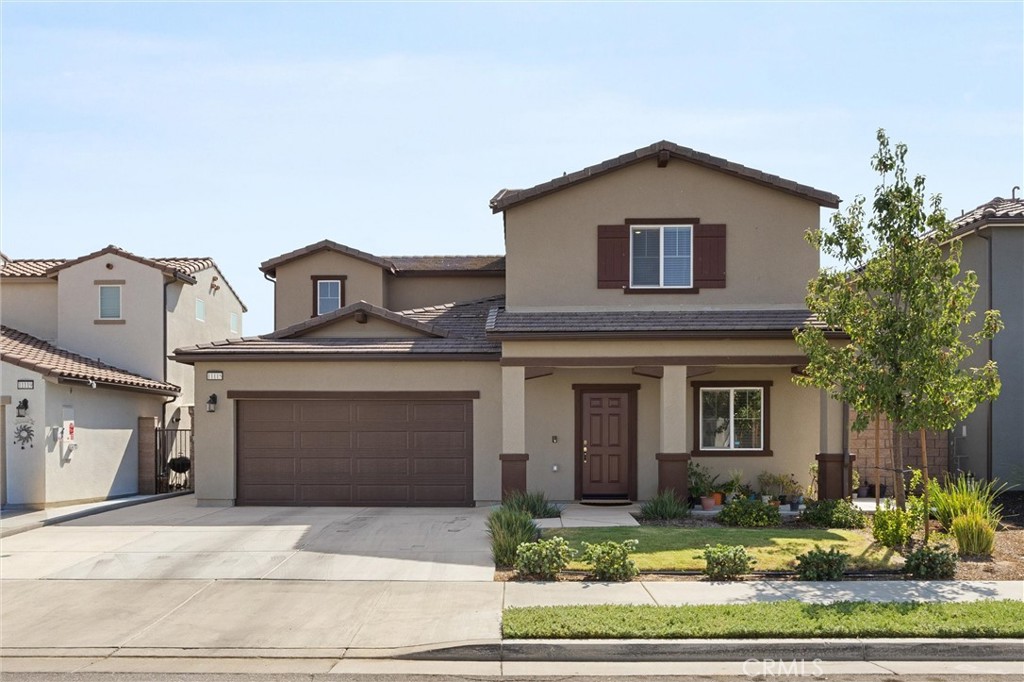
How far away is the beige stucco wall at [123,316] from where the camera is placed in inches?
912

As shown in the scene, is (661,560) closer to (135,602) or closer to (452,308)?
(135,602)

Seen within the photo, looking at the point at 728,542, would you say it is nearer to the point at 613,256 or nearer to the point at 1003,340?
the point at 613,256

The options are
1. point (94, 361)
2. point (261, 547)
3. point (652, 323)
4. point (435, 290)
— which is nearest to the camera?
point (261, 547)

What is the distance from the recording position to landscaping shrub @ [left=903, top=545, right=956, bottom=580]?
10.9 m

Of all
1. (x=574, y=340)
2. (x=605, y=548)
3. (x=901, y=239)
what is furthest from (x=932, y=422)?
(x=574, y=340)

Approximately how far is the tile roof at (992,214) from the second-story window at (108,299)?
20.5 metres

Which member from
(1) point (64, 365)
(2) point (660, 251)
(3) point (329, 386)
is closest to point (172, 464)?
(1) point (64, 365)

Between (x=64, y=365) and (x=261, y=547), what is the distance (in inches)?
374

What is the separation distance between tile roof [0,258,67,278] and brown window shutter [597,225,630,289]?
15.7m

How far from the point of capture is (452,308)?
20.7m

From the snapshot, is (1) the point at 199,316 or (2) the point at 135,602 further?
(1) the point at 199,316

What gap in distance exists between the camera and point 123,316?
23.2m

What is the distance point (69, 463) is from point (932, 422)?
17167 millimetres

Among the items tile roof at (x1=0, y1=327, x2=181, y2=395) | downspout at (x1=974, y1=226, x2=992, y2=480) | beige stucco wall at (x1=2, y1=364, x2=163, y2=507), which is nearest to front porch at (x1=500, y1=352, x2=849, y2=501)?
downspout at (x1=974, y1=226, x2=992, y2=480)
